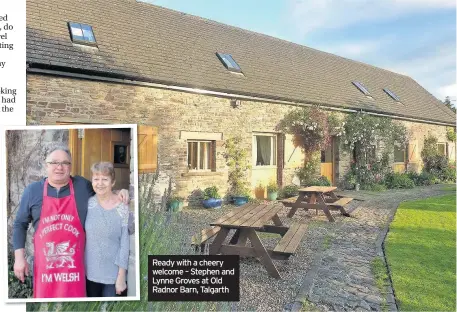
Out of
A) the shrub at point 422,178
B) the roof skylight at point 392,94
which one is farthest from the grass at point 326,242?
the roof skylight at point 392,94

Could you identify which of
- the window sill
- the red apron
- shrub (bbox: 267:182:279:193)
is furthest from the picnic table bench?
shrub (bbox: 267:182:279:193)

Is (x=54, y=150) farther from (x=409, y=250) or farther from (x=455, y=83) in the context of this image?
(x=409, y=250)

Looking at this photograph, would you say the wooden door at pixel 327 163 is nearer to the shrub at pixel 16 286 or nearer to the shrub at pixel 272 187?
the shrub at pixel 272 187

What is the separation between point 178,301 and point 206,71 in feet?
18.3

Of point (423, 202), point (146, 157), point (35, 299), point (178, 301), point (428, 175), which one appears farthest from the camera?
point (428, 175)

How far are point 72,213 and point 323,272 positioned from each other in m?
2.44

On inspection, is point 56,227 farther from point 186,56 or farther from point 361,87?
point 361,87

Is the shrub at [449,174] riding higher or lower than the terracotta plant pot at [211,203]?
higher

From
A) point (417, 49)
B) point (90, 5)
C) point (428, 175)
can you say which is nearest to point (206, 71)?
point (90, 5)

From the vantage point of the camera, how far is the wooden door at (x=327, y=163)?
7.73 metres

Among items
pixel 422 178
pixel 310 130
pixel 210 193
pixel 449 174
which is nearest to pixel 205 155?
pixel 210 193

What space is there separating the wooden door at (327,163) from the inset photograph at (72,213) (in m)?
6.15

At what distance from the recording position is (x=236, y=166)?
7441 mm

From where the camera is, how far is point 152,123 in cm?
612
